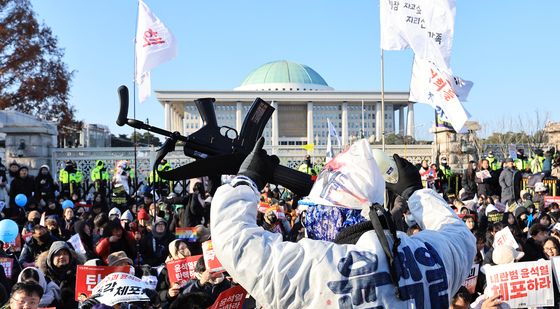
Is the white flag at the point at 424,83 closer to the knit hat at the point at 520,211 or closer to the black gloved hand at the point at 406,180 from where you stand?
the knit hat at the point at 520,211

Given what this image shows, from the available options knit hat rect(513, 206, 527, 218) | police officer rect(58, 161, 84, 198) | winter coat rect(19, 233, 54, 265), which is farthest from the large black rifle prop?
police officer rect(58, 161, 84, 198)

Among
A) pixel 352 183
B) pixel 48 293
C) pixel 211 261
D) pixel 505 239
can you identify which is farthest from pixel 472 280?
pixel 352 183

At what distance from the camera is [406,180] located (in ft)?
9.07

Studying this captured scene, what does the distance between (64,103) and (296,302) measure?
33.5m

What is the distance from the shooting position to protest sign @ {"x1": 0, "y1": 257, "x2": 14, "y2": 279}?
20.0 ft

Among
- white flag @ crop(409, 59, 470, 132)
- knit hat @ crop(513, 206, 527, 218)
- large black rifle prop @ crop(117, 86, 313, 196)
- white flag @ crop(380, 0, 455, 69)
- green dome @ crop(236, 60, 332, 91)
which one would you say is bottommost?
knit hat @ crop(513, 206, 527, 218)

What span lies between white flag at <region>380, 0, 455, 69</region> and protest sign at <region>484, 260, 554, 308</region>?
467cm

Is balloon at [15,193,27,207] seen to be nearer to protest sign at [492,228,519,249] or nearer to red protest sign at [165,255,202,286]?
red protest sign at [165,255,202,286]

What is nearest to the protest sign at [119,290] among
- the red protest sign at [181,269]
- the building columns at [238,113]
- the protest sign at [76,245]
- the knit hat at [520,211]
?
the red protest sign at [181,269]

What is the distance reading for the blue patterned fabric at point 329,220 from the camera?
87.8 inches

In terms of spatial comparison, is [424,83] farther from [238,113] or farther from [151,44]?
[238,113]

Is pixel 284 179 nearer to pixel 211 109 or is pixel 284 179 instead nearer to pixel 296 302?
pixel 296 302

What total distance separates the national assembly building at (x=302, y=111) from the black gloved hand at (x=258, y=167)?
7317 centimetres

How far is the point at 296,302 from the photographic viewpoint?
2033 millimetres
